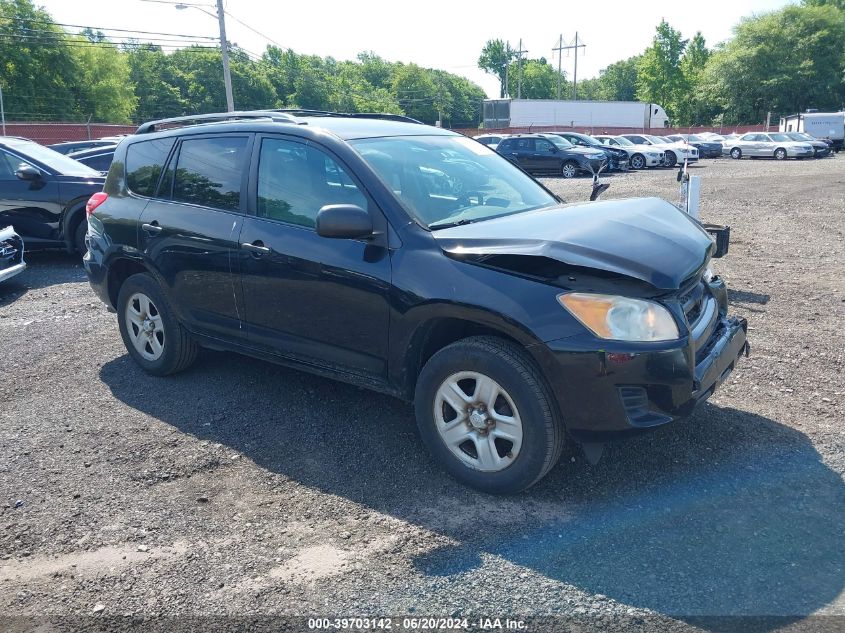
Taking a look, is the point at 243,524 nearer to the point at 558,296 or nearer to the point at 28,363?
the point at 558,296

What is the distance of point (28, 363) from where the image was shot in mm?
6000

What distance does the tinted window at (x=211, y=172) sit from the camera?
4.70 m

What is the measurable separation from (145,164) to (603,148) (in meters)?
25.1

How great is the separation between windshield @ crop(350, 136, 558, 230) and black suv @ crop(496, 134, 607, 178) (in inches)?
838

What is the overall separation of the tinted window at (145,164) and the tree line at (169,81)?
40827 mm

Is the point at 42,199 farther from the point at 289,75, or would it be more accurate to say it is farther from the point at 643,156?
the point at 289,75

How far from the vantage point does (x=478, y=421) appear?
359 cm

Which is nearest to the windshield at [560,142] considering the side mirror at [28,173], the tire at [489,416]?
the side mirror at [28,173]

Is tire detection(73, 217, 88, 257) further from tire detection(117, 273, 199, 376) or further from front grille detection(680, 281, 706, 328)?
front grille detection(680, 281, 706, 328)

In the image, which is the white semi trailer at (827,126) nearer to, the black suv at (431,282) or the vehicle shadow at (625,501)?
the black suv at (431,282)

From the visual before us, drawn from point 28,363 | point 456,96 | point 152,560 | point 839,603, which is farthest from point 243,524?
point 456,96

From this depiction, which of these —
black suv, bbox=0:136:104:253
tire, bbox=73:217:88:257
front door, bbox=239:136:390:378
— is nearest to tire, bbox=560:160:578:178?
black suv, bbox=0:136:104:253

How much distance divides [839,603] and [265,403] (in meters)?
3.49

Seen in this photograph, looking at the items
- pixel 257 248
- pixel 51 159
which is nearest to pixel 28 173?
pixel 51 159
